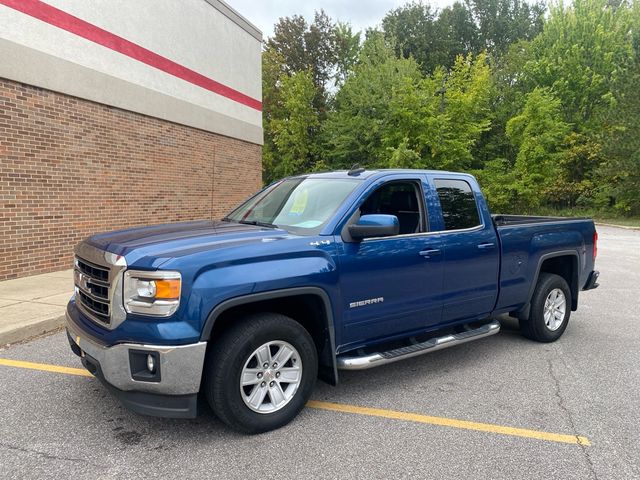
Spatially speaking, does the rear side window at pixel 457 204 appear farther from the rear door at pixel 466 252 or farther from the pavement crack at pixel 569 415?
the pavement crack at pixel 569 415

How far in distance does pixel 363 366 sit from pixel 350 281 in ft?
2.13

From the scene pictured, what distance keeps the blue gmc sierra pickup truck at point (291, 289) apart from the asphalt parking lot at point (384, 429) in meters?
0.29

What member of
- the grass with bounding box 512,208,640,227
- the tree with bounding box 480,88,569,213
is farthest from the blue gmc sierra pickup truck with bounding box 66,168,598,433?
the grass with bounding box 512,208,640,227

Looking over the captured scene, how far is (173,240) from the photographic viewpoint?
323 centimetres

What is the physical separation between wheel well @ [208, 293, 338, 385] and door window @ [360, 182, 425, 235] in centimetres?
108

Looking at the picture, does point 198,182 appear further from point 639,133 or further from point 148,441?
point 639,133

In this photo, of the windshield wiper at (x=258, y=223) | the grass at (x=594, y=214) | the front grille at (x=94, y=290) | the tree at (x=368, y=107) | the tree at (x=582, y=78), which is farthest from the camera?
the tree at (x=582, y=78)

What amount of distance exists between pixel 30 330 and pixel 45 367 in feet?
3.77

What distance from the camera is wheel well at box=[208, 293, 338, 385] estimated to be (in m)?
3.23

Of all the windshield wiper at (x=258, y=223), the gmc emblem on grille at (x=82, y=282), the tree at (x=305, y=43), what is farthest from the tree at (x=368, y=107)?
the gmc emblem on grille at (x=82, y=282)

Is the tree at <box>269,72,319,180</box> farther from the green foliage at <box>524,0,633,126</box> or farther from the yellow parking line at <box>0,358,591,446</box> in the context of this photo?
the yellow parking line at <box>0,358,591,446</box>

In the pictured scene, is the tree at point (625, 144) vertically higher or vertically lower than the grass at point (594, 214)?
higher

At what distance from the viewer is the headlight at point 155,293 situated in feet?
9.27

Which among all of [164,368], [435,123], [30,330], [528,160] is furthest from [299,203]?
[528,160]
